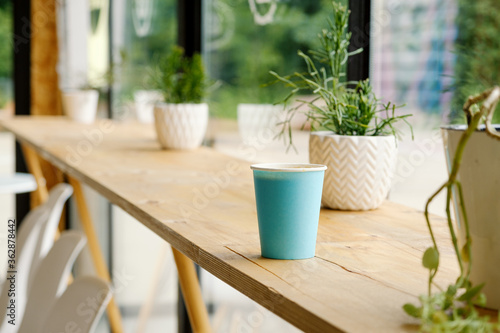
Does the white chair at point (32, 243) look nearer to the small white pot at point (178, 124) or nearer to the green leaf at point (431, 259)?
the small white pot at point (178, 124)

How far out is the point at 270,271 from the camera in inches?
25.1

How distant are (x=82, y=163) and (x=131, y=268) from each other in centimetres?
146

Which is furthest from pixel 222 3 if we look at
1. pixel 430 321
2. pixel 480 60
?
pixel 430 321

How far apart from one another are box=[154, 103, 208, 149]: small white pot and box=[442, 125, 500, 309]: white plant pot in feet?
4.19

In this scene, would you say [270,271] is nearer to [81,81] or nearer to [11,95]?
[81,81]

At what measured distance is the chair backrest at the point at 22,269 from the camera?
145 centimetres

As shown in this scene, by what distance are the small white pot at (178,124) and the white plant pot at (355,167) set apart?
81 cm

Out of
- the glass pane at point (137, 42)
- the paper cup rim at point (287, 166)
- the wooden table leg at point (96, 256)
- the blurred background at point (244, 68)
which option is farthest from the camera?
the glass pane at point (137, 42)

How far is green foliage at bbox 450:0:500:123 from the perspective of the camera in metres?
0.96

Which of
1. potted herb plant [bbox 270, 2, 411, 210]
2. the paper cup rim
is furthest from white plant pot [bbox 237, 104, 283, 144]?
the paper cup rim

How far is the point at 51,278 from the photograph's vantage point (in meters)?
1.26

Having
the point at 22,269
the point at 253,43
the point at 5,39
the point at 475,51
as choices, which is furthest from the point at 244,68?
the point at 5,39

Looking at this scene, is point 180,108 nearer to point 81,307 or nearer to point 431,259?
point 81,307

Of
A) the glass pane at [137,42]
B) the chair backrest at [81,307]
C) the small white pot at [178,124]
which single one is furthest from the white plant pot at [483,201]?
the glass pane at [137,42]
